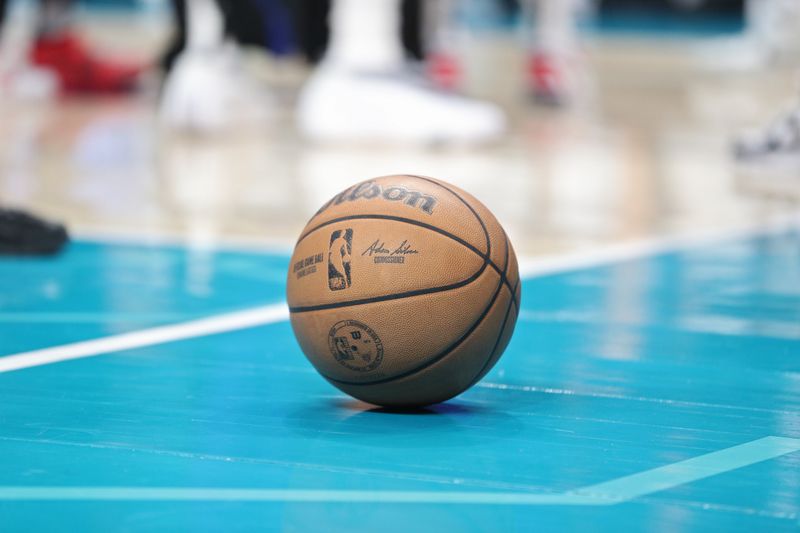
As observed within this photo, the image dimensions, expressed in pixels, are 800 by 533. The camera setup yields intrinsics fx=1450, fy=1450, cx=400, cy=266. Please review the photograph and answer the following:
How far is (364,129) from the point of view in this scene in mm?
9031

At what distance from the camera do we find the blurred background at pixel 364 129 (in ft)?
21.6

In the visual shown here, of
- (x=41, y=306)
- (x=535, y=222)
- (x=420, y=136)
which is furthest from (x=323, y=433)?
(x=420, y=136)

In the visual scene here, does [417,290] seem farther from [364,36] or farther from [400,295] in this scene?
[364,36]

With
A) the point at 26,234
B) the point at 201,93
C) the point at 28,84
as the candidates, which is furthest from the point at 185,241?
the point at 28,84

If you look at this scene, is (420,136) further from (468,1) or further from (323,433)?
(468,1)

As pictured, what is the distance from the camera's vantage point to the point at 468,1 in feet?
98.0

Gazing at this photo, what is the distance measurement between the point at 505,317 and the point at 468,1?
27.2 meters

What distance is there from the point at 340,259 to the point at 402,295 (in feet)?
0.54

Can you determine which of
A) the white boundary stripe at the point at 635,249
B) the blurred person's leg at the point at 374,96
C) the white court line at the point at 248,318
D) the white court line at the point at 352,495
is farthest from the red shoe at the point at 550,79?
the white court line at the point at 352,495

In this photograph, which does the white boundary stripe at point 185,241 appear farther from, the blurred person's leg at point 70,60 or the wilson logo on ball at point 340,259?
the blurred person's leg at point 70,60

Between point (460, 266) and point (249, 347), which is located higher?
point (460, 266)

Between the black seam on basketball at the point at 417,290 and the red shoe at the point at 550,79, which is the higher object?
the black seam on basketball at the point at 417,290

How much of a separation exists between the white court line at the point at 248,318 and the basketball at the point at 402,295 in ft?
2.99

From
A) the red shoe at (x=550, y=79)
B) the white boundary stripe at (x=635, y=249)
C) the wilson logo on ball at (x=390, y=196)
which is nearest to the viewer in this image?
the wilson logo on ball at (x=390, y=196)
